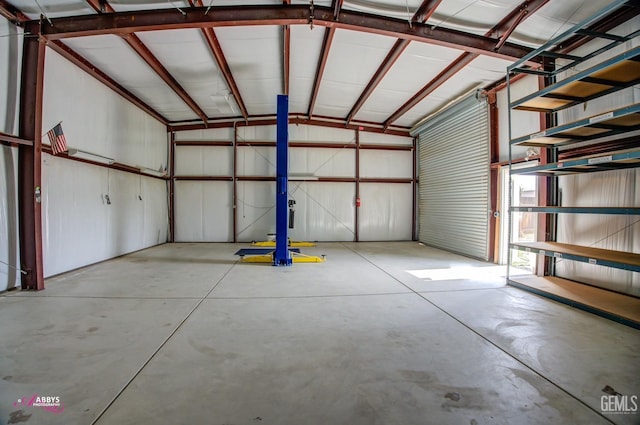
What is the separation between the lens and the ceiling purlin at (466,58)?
13.8 feet

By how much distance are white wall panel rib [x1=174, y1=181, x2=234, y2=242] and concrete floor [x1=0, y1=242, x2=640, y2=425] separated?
5.80m

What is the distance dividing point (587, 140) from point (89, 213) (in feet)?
33.7

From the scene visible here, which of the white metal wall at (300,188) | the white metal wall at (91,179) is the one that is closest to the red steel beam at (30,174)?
the white metal wall at (91,179)

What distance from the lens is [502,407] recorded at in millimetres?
1854

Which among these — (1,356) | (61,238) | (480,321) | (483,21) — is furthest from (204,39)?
(480,321)

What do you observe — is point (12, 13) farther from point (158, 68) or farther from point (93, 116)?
point (158, 68)

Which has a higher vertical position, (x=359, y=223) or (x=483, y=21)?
(x=483, y=21)

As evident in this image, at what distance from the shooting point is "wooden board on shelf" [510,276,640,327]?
3.41 m


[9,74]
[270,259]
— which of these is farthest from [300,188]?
[9,74]

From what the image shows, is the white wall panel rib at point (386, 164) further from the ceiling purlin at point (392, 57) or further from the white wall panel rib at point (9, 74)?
the white wall panel rib at point (9, 74)

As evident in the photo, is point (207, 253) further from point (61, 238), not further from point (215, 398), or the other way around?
point (215, 398)

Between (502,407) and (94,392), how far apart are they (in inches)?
119

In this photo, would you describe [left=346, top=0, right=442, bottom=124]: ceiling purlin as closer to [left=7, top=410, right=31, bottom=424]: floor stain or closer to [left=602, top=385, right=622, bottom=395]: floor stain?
[left=602, top=385, right=622, bottom=395]: floor stain

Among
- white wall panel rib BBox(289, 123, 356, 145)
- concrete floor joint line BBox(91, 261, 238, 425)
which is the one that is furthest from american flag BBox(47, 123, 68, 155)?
white wall panel rib BBox(289, 123, 356, 145)
